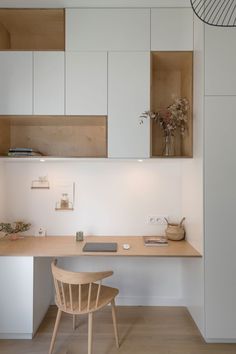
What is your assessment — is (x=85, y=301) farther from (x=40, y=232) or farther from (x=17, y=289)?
(x=40, y=232)

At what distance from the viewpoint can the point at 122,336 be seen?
2.13m

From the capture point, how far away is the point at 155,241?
92.3 inches

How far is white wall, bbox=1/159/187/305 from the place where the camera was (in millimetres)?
2629

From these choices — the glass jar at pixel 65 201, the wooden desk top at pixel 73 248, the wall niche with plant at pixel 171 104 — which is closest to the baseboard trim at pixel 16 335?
the wooden desk top at pixel 73 248

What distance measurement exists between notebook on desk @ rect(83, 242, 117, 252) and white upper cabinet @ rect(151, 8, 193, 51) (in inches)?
70.4

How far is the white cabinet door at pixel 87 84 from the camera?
223cm

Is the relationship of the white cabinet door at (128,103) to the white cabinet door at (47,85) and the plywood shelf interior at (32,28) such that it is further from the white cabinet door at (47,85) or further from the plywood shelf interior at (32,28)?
the plywood shelf interior at (32,28)

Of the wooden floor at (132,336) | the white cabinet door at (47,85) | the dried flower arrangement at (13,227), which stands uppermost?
the white cabinet door at (47,85)

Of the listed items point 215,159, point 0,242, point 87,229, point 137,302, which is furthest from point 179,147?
point 0,242

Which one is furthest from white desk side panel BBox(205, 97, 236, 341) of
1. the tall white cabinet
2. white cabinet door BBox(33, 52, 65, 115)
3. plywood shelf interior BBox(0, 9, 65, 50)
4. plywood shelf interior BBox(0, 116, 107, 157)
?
plywood shelf interior BBox(0, 9, 65, 50)

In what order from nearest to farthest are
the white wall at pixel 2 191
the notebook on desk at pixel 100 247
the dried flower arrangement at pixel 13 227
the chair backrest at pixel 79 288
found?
the chair backrest at pixel 79 288, the notebook on desk at pixel 100 247, the dried flower arrangement at pixel 13 227, the white wall at pixel 2 191

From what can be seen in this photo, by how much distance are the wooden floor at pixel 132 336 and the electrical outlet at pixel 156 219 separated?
871 millimetres

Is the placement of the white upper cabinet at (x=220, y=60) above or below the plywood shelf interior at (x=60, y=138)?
above

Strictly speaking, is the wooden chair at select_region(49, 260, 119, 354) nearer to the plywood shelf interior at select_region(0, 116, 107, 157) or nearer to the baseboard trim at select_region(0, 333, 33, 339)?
the baseboard trim at select_region(0, 333, 33, 339)
